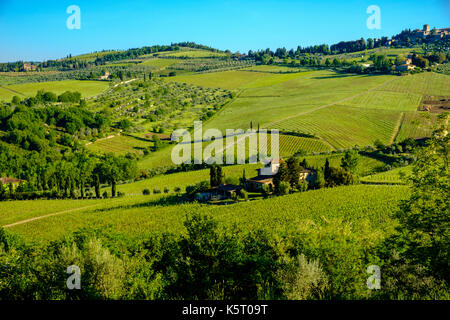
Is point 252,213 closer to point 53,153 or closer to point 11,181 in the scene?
point 11,181

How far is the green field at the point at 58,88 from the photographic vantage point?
142 meters

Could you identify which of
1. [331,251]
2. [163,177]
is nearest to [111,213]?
[163,177]

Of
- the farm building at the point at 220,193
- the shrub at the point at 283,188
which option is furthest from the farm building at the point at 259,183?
the shrub at the point at 283,188

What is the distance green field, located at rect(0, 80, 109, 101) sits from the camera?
14225 centimetres

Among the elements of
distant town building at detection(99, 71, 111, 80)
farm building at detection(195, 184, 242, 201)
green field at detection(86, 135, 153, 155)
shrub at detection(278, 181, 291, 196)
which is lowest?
farm building at detection(195, 184, 242, 201)

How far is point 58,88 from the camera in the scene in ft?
495

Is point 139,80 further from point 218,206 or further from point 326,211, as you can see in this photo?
point 326,211

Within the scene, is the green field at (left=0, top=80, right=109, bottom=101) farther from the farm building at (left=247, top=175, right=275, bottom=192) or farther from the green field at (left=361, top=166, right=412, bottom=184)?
the green field at (left=361, top=166, right=412, bottom=184)

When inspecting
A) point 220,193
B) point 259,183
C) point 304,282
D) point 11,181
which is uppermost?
point 304,282

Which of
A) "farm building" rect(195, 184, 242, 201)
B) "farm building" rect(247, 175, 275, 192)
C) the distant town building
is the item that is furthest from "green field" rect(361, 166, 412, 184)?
the distant town building

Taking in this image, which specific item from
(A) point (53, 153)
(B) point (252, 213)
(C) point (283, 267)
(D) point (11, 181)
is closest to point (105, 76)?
(A) point (53, 153)

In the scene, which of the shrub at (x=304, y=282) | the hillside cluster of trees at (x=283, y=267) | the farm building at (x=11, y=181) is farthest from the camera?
the farm building at (x=11, y=181)

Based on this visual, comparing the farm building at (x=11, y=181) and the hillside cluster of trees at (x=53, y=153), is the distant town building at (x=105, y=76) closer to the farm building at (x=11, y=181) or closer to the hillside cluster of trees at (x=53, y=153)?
the hillside cluster of trees at (x=53, y=153)

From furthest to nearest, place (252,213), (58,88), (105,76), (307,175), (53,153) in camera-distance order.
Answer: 1. (105,76)
2. (58,88)
3. (53,153)
4. (307,175)
5. (252,213)
